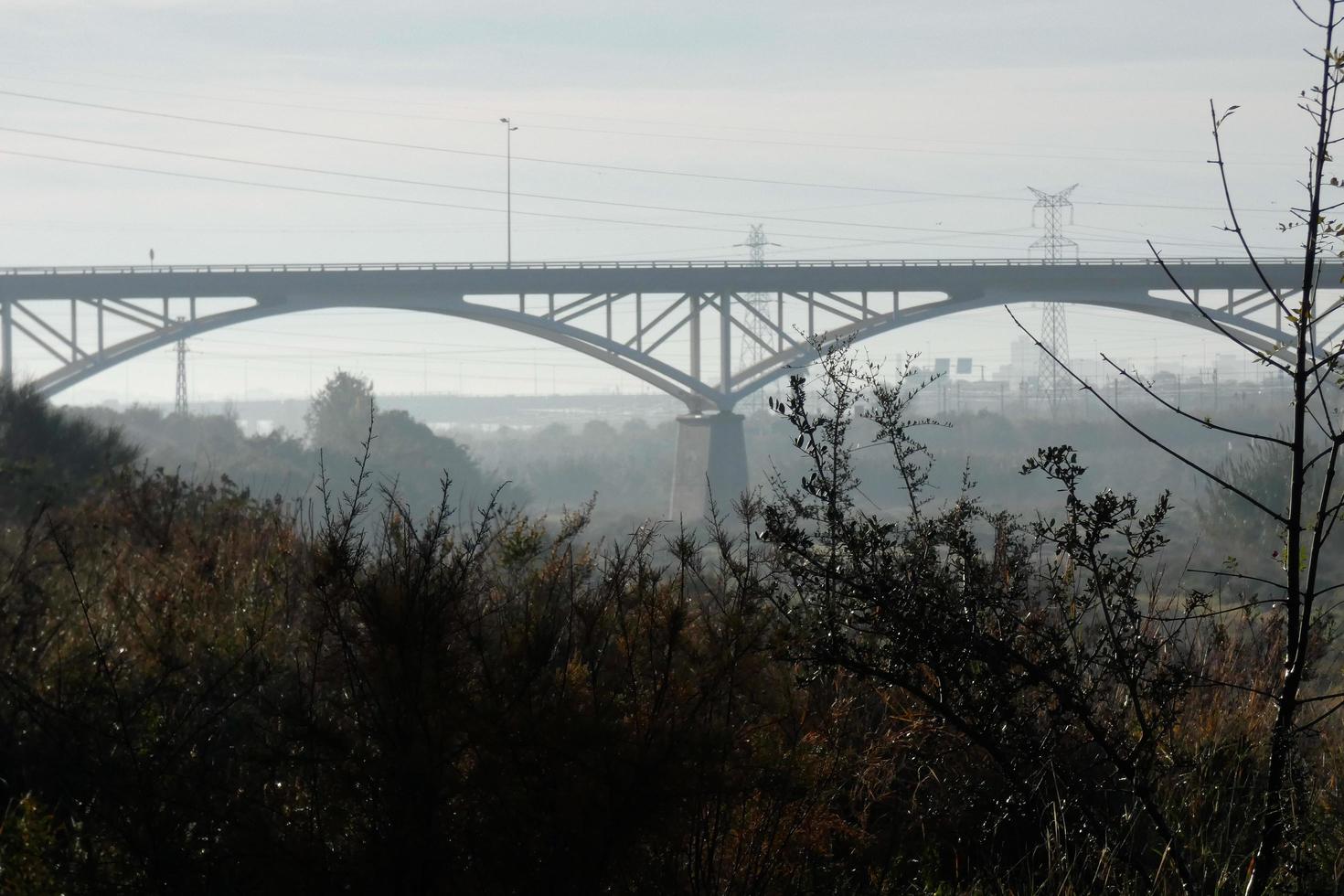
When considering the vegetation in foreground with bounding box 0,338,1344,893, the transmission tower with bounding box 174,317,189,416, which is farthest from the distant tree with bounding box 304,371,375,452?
the vegetation in foreground with bounding box 0,338,1344,893

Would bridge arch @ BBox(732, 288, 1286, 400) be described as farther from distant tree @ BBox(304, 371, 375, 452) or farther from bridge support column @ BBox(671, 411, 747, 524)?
distant tree @ BBox(304, 371, 375, 452)

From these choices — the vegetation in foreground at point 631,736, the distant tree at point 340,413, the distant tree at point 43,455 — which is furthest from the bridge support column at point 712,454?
the vegetation in foreground at point 631,736

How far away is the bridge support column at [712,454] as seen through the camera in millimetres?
41375

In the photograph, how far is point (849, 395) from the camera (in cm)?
445

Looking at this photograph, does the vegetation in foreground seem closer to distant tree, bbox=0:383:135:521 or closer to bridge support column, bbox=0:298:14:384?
distant tree, bbox=0:383:135:521

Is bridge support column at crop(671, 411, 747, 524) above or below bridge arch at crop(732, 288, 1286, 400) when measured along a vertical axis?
below

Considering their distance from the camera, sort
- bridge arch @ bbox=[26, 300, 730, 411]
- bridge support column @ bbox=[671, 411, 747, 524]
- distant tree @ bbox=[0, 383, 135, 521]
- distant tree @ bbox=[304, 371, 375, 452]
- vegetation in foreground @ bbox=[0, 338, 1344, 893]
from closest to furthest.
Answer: vegetation in foreground @ bbox=[0, 338, 1344, 893] → distant tree @ bbox=[0, 383, 135, 521] → bridge arch @ bbox=[26, 300, 730, 411] → bridge support column @ bbox=[671, 411, 747, 524] → distant tree @ bbox=[304, 371, 375, 452]

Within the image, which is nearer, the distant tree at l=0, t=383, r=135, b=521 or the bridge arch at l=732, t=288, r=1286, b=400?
the distant tree at l=0, t=383, r=135, b=521

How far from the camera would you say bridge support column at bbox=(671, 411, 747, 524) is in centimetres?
4138

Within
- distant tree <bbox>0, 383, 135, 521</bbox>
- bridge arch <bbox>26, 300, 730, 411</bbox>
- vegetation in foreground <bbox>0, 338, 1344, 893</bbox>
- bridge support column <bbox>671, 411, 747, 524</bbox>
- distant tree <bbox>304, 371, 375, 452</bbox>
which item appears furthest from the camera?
distant tree <bbox>304, 371, 375, 452</bbox>

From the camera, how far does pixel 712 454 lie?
41.6 metres

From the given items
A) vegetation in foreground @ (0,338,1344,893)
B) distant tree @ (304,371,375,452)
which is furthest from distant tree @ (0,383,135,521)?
distant tree @ (304,371,375,452)

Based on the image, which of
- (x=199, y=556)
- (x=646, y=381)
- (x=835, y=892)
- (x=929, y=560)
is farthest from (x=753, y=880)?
(x=646, y=381)

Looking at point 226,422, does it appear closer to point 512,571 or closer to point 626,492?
point 626,492
